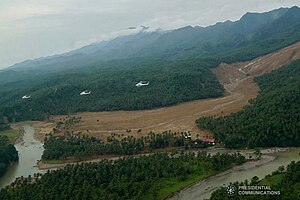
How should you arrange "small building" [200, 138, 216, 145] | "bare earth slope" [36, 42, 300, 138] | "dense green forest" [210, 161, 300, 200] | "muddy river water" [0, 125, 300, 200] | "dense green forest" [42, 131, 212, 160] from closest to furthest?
"dense green forest" [210, 161, 300, 200] → "muddy river water" [0, 125, 300, 200] → "small building" [200, 138, 216, 145] → "dense green forest" [42, 131, 212, 160] → "bare earth slope" [36, 42, 300, 138]

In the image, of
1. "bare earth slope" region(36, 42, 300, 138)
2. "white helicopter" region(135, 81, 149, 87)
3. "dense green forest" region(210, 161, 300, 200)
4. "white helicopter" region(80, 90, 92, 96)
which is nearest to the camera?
"dense green forest" region(210, 161, 300, 200)

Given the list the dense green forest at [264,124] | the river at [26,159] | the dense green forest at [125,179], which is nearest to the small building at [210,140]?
the dense green forest at [264,124]

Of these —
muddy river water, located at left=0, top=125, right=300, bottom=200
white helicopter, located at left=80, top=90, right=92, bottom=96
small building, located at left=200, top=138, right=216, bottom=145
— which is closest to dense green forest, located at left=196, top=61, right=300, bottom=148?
small building, located at left=200, top=138, right=216, bottom=145

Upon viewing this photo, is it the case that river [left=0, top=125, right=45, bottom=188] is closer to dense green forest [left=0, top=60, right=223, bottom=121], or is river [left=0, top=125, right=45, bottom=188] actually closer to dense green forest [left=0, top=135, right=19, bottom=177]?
dense green forest [left=0, top=135, right=19, bottom=177]

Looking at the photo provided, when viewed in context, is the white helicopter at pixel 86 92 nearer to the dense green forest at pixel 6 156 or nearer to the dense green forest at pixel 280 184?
the dense green forest at pixel 6 156

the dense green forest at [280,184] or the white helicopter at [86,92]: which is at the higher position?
the white helicopter at [86,92]

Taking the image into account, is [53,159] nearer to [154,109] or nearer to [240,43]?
[154,109]
